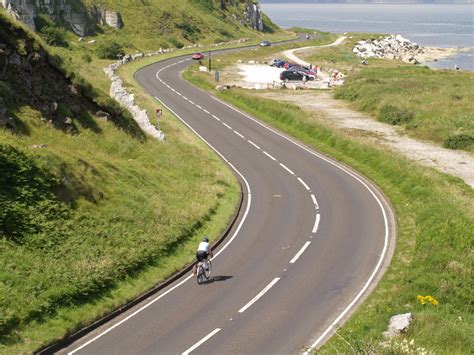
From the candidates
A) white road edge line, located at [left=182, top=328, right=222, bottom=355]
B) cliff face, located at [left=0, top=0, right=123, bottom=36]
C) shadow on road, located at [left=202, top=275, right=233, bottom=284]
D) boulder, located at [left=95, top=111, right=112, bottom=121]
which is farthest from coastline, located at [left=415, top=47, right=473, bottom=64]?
white road edge line, located at [left=182, top=328, right=222, bottom=355]

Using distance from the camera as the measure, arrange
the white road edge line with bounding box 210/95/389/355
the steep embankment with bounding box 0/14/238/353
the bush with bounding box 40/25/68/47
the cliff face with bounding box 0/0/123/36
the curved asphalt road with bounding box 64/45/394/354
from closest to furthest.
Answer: the curved asphalt road with bounding box 64/45/394/354, the white road edge line with bounding box 210/95/389/355, the steep embankment with bounding box 0/14/238/353, the bush with bounding box 40/25/68/47, the cliff face with bounding box 0/0/123/36

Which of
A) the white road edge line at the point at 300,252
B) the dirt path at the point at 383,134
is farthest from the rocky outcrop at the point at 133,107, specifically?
the dirt path at the point at 383,134

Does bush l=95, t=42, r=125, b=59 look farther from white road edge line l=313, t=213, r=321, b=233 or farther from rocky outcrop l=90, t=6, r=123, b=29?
white road edge line l=313, t=213, r=321, b=233

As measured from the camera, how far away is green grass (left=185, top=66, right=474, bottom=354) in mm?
17500

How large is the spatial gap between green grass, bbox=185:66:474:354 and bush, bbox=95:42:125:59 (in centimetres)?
5664

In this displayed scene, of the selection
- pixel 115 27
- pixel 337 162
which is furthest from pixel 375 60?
pixel 337 162

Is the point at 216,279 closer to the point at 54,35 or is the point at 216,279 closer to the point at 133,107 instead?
the point at 133,107

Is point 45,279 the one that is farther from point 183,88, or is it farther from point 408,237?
point 183,88

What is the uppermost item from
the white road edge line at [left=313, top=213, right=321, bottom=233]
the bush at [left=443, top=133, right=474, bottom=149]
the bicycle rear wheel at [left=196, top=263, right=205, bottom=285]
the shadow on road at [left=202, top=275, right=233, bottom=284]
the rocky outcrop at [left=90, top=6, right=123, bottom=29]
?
the rocky outcrop at [left=90, top=6, right=123, bottom=29]

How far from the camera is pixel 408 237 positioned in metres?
27.1

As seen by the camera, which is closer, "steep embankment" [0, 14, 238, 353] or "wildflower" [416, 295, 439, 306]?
"steep embankment" [0, 14, 238, 353]

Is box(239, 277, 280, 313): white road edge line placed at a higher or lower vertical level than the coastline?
lower

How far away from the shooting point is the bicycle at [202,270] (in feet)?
73.6

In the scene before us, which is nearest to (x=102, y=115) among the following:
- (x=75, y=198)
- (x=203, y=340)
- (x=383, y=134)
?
(x=75, y=198)
